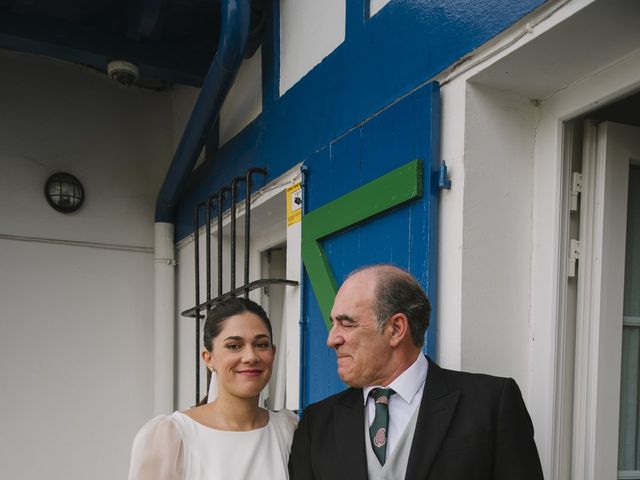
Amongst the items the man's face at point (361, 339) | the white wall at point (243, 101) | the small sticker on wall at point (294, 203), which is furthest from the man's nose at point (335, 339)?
the white wall at point (243, 101)

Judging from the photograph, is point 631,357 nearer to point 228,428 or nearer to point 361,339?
point 361,339

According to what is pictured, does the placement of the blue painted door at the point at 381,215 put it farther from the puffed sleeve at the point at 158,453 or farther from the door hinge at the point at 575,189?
the puffed sleeve at the point at 158,453

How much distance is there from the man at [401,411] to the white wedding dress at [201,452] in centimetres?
14

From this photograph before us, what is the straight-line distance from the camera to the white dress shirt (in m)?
1.66

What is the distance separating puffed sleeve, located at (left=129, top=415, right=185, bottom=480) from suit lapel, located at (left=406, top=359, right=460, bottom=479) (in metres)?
0.70

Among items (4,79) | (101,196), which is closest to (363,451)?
(101,196)

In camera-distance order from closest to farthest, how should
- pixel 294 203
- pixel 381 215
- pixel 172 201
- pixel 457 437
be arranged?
pixel 457 437 < pixel 381 215 < pixel 294 203 < pixel 172 201

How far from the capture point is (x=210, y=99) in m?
3.58

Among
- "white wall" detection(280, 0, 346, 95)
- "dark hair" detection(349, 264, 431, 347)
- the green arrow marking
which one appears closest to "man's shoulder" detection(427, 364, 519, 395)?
"dark hair" detection(349, 264, 431, 347)

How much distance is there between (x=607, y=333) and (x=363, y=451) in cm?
83

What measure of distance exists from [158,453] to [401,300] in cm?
81

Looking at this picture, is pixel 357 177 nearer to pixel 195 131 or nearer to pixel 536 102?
pixel 536 102

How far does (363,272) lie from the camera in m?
1.75

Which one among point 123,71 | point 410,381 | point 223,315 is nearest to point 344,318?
point 410,381
